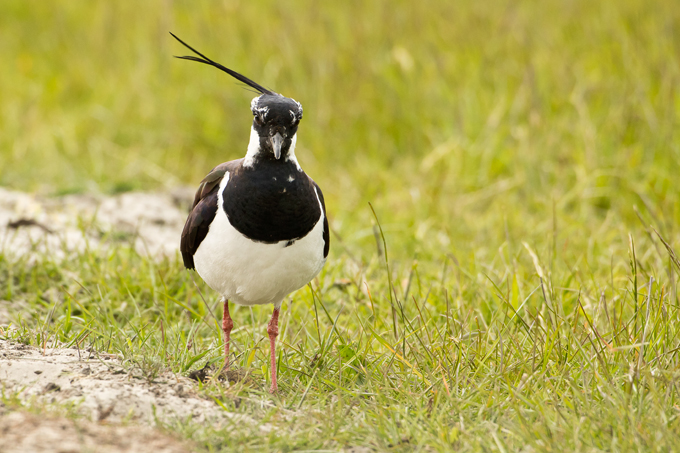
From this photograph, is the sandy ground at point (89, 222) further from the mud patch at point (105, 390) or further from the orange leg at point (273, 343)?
the mud patch at point (105, 390)

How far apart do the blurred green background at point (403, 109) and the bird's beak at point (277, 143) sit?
1991 millimetres

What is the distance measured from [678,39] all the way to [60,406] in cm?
565

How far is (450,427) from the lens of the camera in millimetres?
2549

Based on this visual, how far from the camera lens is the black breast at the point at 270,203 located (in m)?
2.69

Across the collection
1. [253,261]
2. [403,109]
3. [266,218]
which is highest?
[403,109]

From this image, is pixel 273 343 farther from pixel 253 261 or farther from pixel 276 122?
pixel 276 122

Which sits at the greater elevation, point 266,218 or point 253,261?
point 266,218

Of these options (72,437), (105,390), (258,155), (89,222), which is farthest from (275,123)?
(89,222)

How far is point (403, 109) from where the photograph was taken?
6340 mm

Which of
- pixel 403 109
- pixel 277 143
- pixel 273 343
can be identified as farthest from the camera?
pixel 403 109

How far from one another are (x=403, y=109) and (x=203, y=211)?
3.74 m

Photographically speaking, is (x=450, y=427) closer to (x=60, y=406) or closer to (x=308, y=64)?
(x=60, y=406)

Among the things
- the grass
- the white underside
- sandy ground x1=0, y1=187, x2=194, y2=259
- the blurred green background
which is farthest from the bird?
the blurred green background

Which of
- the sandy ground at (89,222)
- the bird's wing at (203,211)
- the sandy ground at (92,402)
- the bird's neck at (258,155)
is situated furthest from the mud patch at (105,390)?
the sandy ground at (89,222)
